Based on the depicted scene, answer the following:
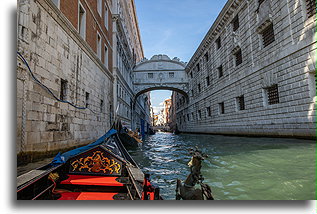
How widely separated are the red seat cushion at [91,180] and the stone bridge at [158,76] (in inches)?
773

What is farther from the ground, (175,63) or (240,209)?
(175,63)

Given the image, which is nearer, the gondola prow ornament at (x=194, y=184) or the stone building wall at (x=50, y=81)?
the gondola prow ornament at (x=194, y=184)

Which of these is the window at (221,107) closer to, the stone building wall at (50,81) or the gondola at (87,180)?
the stone building wall at (50,81)

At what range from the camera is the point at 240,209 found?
4.85ft

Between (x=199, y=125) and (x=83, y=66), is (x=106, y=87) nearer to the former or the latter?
(x=83, y=66)

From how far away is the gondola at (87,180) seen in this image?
173cm

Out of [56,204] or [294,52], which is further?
[294,52]

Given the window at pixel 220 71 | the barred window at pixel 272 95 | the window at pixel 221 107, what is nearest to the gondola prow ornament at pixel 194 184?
the barred window at pixel 272 95

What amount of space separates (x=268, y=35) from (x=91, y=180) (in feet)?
29.6

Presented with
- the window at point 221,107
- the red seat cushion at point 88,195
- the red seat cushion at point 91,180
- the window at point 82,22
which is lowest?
the red seat cushion at point 88,195

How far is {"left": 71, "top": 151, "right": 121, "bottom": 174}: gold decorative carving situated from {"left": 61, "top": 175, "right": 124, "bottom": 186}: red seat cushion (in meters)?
0.10

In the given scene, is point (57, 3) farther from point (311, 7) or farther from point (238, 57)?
point (238, 57)

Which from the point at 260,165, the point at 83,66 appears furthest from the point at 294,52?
the point at 83,66

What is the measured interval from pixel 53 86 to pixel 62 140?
1562mm
